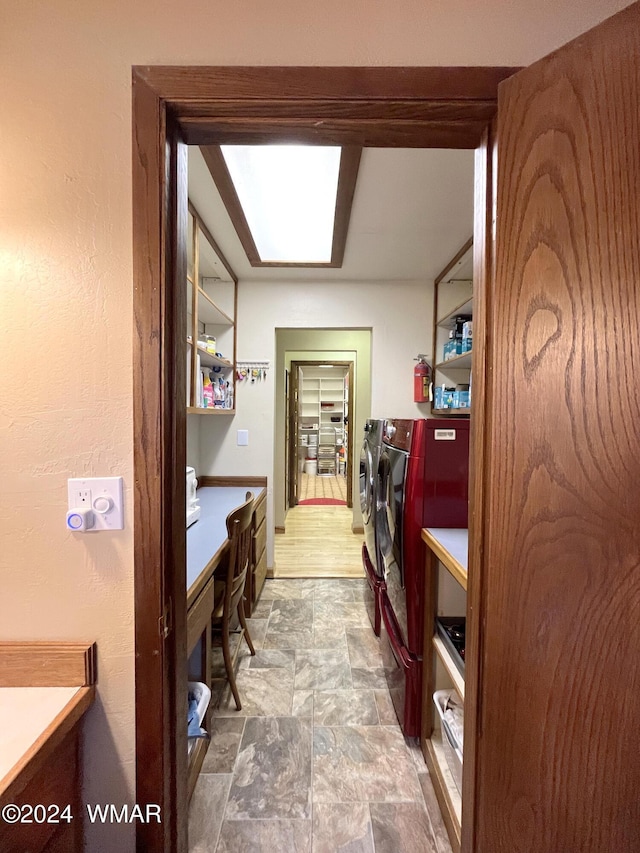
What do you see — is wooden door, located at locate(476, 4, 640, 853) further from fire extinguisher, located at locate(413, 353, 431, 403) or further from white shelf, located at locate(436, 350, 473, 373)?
fire extinguisher, located at locate(413, 353, 431, 403)

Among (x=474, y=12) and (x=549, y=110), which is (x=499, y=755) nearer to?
(x=549, y=110)

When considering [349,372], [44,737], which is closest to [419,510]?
[44,737]

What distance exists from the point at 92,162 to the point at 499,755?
1446mm

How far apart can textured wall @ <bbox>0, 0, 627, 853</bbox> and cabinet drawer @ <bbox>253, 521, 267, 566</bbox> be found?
160cm

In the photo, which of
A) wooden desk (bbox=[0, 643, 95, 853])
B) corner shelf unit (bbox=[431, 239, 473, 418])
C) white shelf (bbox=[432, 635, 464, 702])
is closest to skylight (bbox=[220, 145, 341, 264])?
corner shelf unit (bbox=[431, 239, 473, 418])

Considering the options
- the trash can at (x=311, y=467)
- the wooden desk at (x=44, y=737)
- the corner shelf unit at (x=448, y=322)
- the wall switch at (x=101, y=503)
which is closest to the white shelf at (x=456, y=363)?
Result: the corner shelf unit at (x=448, y=322)

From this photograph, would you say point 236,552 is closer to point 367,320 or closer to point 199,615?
point 199,615

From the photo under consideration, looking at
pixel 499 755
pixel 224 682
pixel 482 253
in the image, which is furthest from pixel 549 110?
pixel 224 682

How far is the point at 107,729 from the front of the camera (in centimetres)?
71

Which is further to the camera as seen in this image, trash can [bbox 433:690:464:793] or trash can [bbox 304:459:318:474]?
trash can [bbox 304:459:318:474]

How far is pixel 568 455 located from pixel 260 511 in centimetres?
214

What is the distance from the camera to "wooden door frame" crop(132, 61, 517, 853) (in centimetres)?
67

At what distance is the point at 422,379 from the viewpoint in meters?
2.61

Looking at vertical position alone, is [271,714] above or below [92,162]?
below
